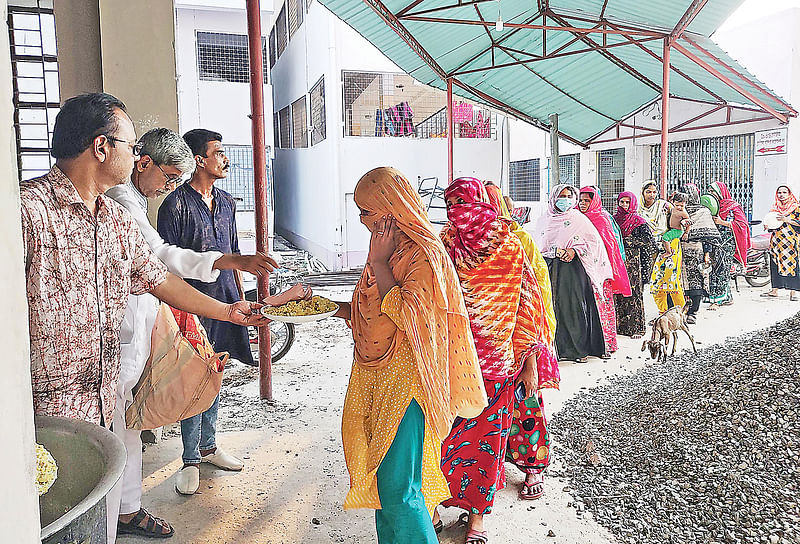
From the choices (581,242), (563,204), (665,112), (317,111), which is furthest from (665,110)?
(317,111)

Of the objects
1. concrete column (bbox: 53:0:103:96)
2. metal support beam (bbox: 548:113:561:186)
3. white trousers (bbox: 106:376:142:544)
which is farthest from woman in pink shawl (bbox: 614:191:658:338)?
metal support beam (bbox: 548:113:561:186)

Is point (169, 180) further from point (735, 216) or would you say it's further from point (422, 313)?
point (735, 216)

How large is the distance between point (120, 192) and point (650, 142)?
41.8 feet

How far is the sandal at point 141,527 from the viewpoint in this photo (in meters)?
3.05

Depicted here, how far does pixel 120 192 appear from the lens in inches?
115

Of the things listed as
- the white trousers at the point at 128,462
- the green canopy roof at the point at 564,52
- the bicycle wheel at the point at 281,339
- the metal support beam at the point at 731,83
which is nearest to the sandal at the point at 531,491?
the white trousers at the point at 128,462

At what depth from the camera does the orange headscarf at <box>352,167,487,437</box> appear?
7.43ft

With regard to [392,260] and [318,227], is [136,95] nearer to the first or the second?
[392,260]

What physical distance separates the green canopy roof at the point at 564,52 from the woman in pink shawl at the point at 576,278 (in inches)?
102

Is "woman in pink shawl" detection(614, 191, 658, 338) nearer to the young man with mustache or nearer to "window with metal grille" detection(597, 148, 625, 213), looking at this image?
the young man with mustache

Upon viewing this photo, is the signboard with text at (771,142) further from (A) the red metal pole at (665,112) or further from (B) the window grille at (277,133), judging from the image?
(B) the window grille at (277,133)

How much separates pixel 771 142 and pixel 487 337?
10.2 m

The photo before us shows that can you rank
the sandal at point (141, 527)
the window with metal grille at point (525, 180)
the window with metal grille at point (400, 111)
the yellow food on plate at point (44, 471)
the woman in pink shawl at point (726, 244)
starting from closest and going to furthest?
the yellow food on plate at point (44, 471), the sandal at point (141, 527), the woman in pink shawl at point (726, 244), the window with metal grille at point (400, 111), the window with metal grille at point (525, 180)

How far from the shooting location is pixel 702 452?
11.1ft
